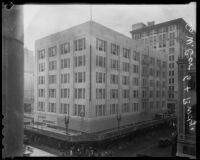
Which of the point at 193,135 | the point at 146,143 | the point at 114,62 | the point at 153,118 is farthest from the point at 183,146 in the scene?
the point at 153,118

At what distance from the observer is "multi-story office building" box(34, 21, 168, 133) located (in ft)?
70.8

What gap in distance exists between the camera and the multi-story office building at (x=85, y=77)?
21.6m

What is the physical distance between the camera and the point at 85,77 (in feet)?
71.1

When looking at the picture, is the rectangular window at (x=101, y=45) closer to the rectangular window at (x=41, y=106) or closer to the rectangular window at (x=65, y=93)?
the rectangular window at (x=65, y=93)

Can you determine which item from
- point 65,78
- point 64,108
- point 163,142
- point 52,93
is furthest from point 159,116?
point 52,93

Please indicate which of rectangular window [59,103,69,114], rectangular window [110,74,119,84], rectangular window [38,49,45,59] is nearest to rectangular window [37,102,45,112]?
rectangular window [59,103,69,114]

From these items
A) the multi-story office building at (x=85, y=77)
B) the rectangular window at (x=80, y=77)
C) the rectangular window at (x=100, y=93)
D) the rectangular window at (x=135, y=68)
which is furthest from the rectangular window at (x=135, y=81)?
the rectangular window at (x=80, y=77)

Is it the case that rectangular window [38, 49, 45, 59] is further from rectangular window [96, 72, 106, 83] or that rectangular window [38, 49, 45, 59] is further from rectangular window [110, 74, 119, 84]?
rectangular window [110, 74, 119, 84]

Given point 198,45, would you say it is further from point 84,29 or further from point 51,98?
point 51,98

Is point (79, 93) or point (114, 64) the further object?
point (114, 64)

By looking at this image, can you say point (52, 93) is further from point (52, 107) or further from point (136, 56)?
point (136, 56)

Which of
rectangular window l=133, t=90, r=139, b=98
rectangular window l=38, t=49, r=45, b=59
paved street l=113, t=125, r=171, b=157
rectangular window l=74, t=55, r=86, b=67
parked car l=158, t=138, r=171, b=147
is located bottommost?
paved street l=113, t=125, r=171, b=157

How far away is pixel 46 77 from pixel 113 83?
28.2 ft

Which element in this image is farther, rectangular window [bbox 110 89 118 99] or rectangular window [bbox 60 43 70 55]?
rectangular window [bbox 110 89 118 99]
